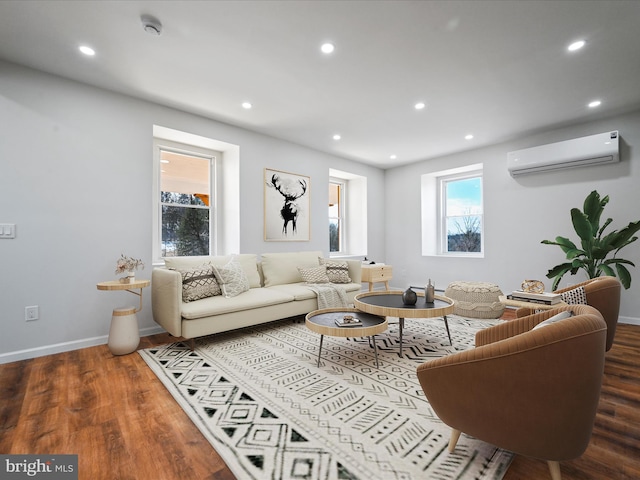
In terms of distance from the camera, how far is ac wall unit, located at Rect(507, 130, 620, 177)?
3.84 m

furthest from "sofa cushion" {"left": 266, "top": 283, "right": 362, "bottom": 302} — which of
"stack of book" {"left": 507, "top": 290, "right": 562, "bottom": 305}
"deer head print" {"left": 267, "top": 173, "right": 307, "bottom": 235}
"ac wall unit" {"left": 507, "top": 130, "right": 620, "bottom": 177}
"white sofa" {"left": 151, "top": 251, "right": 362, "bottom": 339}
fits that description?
"ac wall unit" {"left": 507, "top": 130, "right": 620, "bottom": 177}

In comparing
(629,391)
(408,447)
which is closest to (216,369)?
(408,447)

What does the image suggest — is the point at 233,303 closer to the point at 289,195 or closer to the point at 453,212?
the point at 289,195

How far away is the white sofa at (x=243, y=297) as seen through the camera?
289 centimetres

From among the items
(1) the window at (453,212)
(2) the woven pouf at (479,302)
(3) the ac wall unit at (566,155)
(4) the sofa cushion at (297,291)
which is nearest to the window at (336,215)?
(1) the window at (453,212)

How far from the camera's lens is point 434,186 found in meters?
6.27

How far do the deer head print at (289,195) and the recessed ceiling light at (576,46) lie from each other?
3.57 metres

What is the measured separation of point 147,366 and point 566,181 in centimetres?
570

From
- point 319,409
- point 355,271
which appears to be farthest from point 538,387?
point 355,271

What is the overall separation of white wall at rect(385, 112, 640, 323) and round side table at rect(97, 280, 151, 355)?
4976 mm

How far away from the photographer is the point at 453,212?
6.08 m

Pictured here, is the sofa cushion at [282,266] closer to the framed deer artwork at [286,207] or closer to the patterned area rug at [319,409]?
the framed deer artwork at [286,207]

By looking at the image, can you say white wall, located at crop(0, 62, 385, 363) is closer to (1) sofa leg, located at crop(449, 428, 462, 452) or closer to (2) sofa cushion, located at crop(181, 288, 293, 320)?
(2) sofa cushion, located at crop(181, 288, 293, 320)

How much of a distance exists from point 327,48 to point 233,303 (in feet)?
8.40
